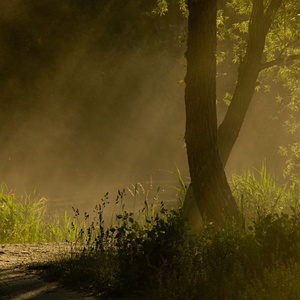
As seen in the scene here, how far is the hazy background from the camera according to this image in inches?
1416

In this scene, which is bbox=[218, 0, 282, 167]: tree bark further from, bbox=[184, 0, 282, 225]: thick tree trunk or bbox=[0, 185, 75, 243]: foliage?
bbox=[0, 185, 75, 243]: foliage

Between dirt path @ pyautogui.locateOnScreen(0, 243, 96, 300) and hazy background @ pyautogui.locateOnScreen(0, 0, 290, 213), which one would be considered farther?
hazy background @ pyautogui.locateOnScreen(0, 0, 290, 213)

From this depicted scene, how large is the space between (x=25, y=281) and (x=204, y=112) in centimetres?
396

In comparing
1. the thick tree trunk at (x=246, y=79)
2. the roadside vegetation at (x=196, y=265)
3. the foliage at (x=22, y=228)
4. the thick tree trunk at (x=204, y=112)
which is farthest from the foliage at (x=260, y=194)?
the roadside vegetation at (x=196, y=265)

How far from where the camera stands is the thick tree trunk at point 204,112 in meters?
12.2

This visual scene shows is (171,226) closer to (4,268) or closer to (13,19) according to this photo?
(4,268)

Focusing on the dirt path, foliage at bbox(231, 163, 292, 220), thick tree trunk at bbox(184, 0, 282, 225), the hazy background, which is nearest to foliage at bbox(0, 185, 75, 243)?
the dirt path

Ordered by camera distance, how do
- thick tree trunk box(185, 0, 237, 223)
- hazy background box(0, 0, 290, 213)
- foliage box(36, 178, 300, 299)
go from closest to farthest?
foliage box(36, 178, 300, 299) < thick tree trunk box(185, 0, 237, 223) < hazy background box(0, 0, 290, 213)

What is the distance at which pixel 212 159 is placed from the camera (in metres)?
12.4

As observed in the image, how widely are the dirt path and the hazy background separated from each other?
18589 mm

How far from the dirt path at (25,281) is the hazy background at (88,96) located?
61.0 feet

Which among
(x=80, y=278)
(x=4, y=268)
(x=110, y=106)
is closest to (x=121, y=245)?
(x=80, y=278)

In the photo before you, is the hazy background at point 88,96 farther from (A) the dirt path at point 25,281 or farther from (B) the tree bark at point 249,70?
(A) the dirt path at point 25,281

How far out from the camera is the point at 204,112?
12188 millimetres
